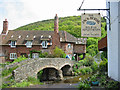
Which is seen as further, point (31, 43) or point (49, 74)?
point (31, 43)

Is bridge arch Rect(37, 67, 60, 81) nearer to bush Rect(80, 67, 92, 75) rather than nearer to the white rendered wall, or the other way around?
bush Rect(80, 67, 92, 75)

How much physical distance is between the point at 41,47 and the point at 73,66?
7.93 meters

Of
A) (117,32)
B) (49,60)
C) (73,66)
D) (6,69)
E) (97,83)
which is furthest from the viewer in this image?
(73,66)

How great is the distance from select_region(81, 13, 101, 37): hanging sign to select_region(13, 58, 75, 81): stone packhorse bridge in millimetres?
8599

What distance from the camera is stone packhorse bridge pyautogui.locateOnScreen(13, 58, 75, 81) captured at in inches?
555

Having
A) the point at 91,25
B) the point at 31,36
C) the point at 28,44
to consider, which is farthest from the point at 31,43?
the point at 91,25

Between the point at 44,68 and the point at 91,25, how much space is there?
12809 millimetres

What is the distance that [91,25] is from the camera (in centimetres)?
752

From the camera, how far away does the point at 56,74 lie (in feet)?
69.6

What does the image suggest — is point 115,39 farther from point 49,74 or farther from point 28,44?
point 28,44

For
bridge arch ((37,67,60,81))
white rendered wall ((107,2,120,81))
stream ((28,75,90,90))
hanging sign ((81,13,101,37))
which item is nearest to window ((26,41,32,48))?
bridge arch ((37,67,60,81))

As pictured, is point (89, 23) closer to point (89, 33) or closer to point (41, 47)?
point (89, 33)

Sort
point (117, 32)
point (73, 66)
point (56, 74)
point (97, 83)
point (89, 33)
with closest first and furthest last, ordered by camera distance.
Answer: point (89, 33) → point (117, 32) → point (97, 83) → point (56, 74) → point (73, 66)

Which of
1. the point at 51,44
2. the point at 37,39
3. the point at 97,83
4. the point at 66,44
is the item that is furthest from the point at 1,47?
the point at 97,83
